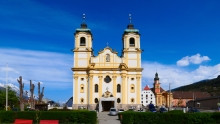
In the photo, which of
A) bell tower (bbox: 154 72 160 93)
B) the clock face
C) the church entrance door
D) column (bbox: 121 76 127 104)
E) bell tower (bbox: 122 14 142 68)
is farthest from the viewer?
bell tower (bbox: 154 72 160 93)

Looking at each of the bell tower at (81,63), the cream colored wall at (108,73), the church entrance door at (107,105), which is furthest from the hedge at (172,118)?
the bell tower at (81,63)

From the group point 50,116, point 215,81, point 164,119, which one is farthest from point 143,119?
point 215,81

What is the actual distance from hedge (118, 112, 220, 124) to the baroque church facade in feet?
127

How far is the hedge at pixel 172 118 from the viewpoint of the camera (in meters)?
28.4

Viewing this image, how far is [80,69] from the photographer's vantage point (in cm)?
7056

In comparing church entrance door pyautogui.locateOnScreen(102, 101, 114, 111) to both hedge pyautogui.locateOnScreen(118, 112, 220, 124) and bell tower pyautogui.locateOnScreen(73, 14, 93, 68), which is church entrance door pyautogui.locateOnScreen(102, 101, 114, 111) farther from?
hedge pyautogui.locateOnScreen(118, 112, 220, 124)

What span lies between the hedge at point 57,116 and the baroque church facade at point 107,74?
36914 millimetres

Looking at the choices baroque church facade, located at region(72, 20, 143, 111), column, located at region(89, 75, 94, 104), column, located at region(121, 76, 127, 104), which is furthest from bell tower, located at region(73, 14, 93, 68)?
column, located at region(121, 76, 127, 104)

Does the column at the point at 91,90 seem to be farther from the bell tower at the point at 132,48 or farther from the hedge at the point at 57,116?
the hedge at the point at 57,116

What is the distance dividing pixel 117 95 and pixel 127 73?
611cm

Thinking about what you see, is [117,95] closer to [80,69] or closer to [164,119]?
[80,69]

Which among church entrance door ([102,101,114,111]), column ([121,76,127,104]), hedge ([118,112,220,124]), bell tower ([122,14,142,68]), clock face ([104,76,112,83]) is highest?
bell tower ([122,14,142,68])

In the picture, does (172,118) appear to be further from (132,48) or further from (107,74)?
(132,48)

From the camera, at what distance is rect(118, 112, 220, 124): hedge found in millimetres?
28406
